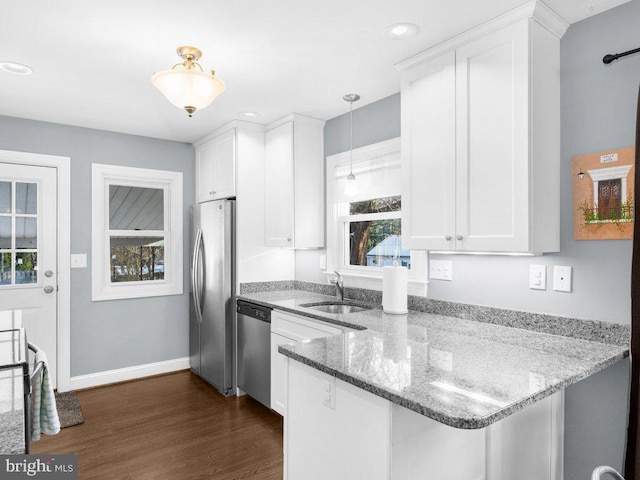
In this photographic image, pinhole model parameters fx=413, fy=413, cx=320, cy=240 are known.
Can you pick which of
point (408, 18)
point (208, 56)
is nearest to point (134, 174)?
point (208, 56)

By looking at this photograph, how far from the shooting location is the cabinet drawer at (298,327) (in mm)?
2541

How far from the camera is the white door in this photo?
3443mm

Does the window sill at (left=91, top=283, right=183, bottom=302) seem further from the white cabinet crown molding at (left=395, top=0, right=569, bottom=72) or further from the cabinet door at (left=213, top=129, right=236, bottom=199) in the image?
the white cabinet crown molding at (left=395, top=0, right=569, bottom=72)

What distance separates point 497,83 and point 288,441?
1868 mm

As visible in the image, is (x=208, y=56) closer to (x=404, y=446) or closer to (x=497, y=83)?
(x=497, y=83)

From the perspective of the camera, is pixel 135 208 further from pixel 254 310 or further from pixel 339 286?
pixel 339 286

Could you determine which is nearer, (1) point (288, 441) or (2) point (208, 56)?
(1) point (288, 441)

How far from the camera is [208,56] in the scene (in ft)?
7.73

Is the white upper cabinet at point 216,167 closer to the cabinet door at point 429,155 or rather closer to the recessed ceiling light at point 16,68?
the recessed ceiling light at point 16,68

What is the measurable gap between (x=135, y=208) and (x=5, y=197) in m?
1.02

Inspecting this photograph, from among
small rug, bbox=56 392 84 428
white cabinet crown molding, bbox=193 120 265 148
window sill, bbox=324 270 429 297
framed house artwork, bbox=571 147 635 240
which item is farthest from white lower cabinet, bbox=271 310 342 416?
white cabinet crown molding, bbox=193 120 265 148

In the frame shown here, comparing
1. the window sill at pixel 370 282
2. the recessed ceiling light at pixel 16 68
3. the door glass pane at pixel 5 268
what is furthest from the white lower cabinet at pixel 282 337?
the door glass pane at pixel 5 268

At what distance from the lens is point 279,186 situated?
355 centimetres

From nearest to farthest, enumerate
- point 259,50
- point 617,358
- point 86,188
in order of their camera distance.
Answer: point 617,358 → point 259,50 → point 86,188
